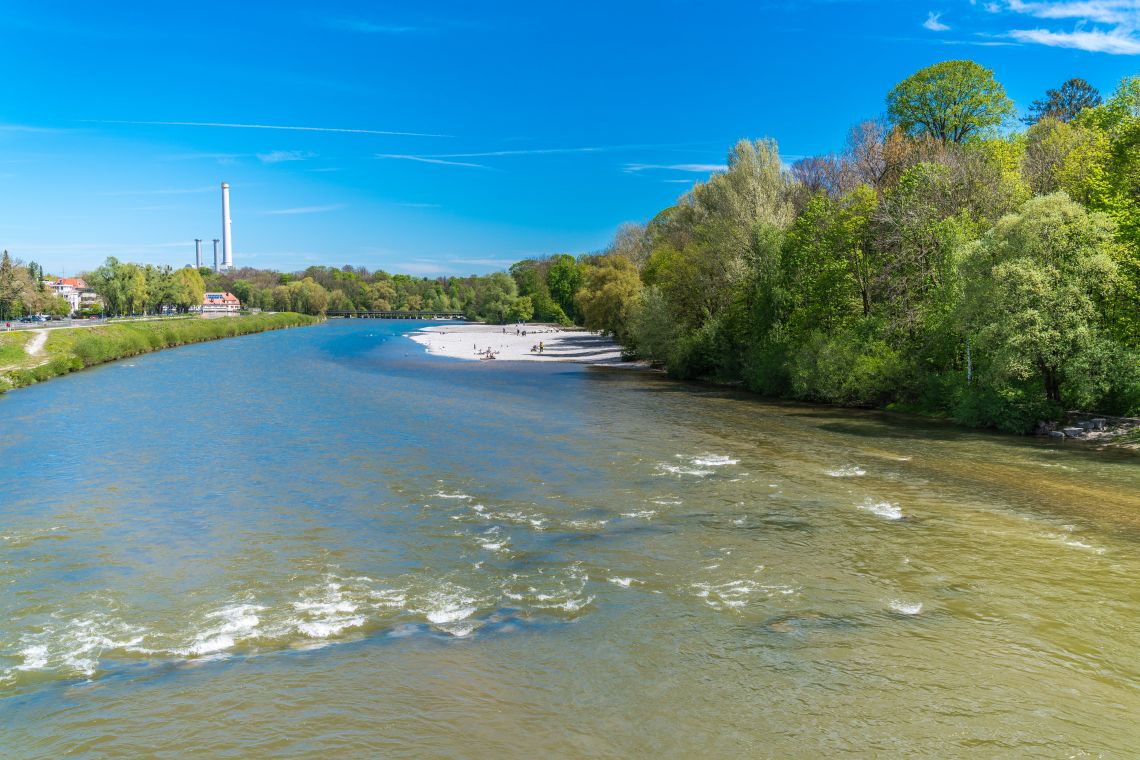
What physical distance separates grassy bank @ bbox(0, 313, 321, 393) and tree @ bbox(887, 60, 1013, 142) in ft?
254

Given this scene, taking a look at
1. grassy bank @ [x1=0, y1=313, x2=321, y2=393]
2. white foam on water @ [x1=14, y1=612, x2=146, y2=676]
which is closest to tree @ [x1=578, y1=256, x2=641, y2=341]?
grassy bank @ [x1=0, y1=313, x2=321, y2=393]

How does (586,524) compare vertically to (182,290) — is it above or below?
below

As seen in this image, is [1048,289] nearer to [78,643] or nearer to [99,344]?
[78,643]

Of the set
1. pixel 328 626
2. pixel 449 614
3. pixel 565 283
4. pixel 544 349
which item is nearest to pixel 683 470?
pixel 449 614

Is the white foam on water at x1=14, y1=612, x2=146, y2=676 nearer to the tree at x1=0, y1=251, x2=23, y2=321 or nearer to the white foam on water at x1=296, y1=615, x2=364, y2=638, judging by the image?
the white foam on water at x1=296, y1=615, x2=364, y2=638

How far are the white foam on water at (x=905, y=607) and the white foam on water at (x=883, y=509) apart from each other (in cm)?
683

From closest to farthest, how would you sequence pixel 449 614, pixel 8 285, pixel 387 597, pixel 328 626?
pixel 328 626 < pixel 449 614 < pixel 387 597 < pixel 8 285

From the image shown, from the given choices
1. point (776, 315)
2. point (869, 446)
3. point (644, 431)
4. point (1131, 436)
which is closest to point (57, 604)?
point (644, 431)

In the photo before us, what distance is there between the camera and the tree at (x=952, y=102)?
201 ft

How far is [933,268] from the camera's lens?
44.2m

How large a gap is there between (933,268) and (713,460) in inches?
905

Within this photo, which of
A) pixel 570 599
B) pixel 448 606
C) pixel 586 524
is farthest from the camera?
pixel 586 524

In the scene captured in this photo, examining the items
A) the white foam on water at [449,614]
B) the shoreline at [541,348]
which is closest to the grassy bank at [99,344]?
the shoreline at [541,348]

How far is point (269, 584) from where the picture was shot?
1736 cm
